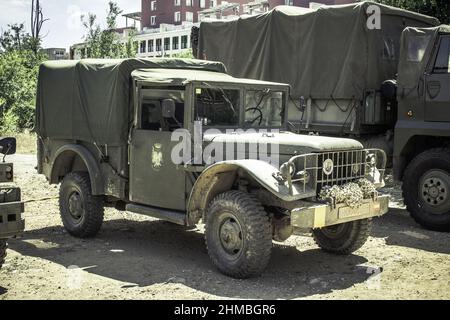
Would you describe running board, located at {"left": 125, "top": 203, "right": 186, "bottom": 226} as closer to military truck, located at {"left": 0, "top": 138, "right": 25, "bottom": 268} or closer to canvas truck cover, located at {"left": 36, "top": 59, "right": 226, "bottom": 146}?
canvas truck cover, located at {"left": 36, "top": 59, "right": 226, "bottom": 146}

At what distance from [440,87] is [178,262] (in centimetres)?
426

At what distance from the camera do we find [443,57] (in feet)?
26.1

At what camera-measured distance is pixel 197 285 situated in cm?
543

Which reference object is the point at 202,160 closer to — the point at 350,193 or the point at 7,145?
the point at 350,193

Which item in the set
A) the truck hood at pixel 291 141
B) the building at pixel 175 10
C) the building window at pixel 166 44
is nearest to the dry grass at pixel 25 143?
the truck hood at pixel 291 141

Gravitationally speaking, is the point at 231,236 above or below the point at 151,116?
below

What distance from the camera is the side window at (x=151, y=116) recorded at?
6.48 m

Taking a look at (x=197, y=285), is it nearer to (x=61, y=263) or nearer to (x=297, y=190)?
(x=297, y=190)

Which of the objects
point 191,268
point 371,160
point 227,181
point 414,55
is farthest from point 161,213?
point 414,55

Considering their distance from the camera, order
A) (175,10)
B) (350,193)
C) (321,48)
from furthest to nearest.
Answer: (175,10) → (321,48) → (350,193)

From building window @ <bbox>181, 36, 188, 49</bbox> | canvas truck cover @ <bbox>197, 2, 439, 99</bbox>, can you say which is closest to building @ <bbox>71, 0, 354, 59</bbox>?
building window @ <bbox>181, 36, 188, 49</bbox>

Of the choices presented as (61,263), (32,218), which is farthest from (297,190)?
(32,218)

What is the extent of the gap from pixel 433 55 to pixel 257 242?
4.23 m
